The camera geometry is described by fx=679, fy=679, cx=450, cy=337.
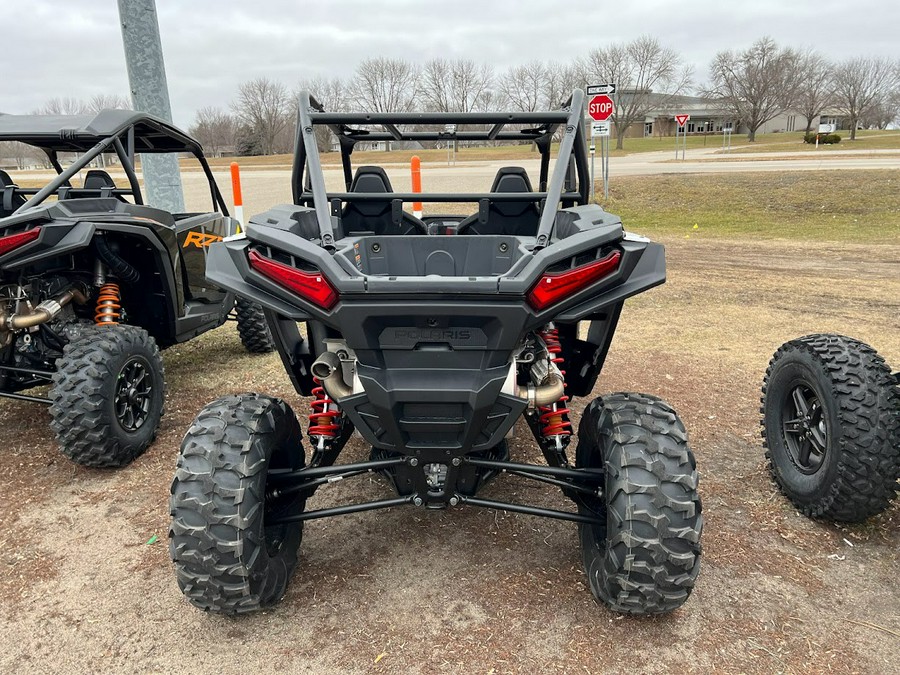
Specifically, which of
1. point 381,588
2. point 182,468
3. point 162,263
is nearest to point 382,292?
point 182,468

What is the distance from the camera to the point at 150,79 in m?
6.63

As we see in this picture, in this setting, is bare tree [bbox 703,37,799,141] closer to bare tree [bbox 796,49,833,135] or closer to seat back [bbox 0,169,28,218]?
bare tree [bbox 796,49,833,135]

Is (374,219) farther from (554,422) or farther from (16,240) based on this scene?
(16,240)

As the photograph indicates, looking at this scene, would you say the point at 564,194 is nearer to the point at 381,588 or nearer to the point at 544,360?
the point at 544,360

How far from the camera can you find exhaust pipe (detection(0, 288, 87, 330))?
3.70 meters

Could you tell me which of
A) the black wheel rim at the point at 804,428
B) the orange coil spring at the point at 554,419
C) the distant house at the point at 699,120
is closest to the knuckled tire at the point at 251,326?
the orange coil spring at the point at 554,419

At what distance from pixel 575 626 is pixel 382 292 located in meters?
1.39

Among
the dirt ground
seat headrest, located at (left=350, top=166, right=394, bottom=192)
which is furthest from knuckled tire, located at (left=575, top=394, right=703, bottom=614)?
seat headrest, located at (left=350, top=166, right=394, bottom=192)

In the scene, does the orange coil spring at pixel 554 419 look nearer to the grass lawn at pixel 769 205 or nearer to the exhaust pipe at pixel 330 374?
the exhaust pipe at pixel 330 374

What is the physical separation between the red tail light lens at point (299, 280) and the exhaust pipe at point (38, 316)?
2.17 metres

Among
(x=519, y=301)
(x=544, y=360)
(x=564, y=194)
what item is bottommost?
(x=544, y=360)

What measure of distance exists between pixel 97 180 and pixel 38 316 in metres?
1.54

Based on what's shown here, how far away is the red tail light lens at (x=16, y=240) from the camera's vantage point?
3371mm

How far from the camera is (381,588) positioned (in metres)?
2.68
